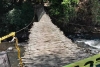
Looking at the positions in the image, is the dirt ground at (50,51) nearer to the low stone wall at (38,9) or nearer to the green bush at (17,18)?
the green bush at (17,18)

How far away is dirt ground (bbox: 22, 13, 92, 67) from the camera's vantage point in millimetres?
8376

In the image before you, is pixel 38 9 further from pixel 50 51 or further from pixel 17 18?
pixel 50 51

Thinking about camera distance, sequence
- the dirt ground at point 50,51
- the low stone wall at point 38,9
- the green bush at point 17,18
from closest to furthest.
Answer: the dirt ground at point 50,51, the green bush at point 17,18, the low stone wall at point 38,9

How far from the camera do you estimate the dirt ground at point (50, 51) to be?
8376 millimetres

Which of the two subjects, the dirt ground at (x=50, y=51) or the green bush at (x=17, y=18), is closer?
the dirt ground at (x=50, y=51)

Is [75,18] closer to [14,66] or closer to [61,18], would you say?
[61,18]

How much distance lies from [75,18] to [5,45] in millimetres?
5413

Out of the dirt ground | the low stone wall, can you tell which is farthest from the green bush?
the dirt ground

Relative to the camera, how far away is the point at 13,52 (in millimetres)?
14391

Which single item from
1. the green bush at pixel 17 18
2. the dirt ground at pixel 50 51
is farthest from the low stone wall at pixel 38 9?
the dirt ground at pixel 50 51

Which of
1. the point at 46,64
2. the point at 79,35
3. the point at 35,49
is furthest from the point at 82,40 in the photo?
the point at 46,64

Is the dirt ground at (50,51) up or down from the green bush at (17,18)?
up

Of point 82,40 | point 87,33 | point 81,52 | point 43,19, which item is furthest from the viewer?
point 87,33

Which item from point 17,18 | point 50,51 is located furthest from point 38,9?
point 50,51
